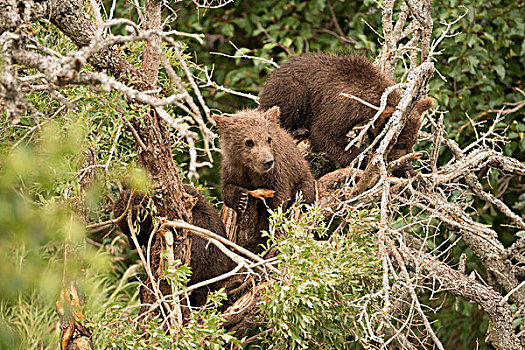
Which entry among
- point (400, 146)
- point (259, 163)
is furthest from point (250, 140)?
point (400, 146)

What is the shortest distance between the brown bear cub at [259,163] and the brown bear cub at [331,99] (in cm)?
49

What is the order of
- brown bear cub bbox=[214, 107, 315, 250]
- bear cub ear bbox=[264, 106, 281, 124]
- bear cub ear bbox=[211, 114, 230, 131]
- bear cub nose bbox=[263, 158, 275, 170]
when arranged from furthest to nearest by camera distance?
1. bear cub ear bbox=[264, 106, 281, 124]
2. bear cub ear bbox=[211, 114, 230, 131]
3. brown bear cub bbox=[214, 107, 315, 250]
4. bear cub nose bbox=[263, 158, 275, 170]

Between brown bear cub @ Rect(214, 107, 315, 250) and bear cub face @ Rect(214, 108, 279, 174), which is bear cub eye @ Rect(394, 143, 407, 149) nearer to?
brown bear cub @ Rect(214, 107, 315, 250)

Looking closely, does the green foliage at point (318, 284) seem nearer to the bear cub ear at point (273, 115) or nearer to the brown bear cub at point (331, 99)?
the bear cub ear at point (273, 115)

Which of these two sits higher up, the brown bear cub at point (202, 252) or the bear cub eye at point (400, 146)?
the bear cub eye at point (400, 146)

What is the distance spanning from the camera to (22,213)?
1.47m

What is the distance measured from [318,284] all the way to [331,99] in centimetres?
197

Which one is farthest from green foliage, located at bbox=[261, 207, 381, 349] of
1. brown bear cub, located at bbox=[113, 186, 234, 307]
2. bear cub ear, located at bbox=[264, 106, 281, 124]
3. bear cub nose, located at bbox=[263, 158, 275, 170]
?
bear cub ear, located at bbox=[264, 106, 281, 124]

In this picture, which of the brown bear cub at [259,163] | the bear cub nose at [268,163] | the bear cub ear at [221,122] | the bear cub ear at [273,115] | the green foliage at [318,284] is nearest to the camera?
the green foliage at [318,284]

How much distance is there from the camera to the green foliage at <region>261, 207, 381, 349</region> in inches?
117

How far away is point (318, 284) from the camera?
2924 millimetres

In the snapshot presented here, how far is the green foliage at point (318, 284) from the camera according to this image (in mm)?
2971

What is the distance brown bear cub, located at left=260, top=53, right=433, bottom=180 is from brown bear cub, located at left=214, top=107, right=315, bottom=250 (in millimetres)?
488

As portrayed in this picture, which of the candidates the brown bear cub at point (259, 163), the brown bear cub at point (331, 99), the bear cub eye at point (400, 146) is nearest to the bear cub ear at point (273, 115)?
the brown bear cub at point (259, 163)
